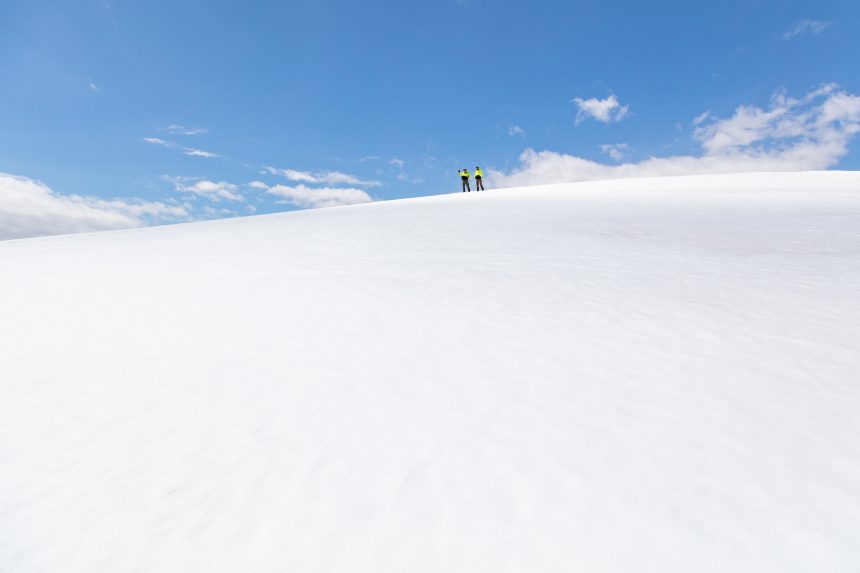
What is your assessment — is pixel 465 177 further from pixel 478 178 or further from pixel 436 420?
pixel 436 420

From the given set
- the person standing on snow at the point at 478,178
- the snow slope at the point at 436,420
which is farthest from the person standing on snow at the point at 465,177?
the snow slope at the point at 436,420

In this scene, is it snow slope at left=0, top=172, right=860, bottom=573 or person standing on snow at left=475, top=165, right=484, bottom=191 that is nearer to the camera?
snow slope at left=0, top=172, right=860, bottom=573

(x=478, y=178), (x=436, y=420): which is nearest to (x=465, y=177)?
(x=478, y=178)

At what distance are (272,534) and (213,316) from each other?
2.24 metres

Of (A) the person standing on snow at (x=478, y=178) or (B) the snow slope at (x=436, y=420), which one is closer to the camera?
(B) the snow slope at (x=436, y=420)

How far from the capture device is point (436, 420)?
2123 millimetres

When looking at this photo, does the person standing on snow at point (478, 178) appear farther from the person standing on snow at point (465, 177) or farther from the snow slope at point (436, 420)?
the snow slope at point (436, 420)

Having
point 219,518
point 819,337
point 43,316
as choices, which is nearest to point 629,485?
point 219,518

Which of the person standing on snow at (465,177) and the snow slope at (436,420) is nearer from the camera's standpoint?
the snow slope at (436,420)

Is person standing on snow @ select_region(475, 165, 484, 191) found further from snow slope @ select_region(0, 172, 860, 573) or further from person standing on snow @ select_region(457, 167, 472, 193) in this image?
snow slope @ select_region(0, 172, 860, 573)

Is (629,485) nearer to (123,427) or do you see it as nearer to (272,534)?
(272,534)

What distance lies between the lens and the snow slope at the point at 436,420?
1.50m

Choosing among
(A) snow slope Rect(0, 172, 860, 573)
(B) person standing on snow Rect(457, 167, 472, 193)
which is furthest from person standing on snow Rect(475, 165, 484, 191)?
(A) snow slope Rect(0, 172, 860, 573)

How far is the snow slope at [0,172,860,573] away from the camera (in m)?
1.50
